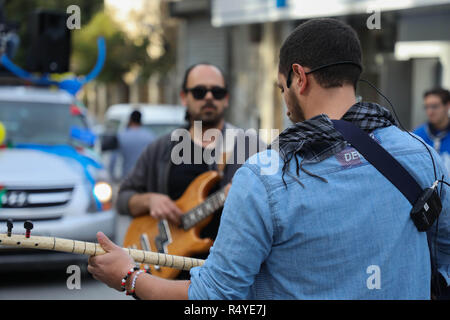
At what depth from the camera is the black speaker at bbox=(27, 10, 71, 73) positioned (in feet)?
25.3

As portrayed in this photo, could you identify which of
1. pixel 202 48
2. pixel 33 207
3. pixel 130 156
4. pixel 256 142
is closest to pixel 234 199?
pixel 256 142

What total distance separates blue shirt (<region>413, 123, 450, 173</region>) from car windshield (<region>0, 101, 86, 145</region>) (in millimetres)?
3823

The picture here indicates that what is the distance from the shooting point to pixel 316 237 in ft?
5.92

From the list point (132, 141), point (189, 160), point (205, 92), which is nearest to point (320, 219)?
point (189, 160)

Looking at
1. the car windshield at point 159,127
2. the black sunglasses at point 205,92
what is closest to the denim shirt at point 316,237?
the black sunglasses at point 205,92

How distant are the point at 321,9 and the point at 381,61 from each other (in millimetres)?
1470

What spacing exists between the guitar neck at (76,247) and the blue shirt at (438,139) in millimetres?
4097

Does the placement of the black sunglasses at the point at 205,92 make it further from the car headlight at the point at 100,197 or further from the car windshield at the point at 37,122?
the car windshield at the point at 37,122

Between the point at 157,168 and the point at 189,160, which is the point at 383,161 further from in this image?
the point at 157,168

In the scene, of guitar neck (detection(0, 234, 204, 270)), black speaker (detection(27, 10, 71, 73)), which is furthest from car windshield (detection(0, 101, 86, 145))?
guitar neck (detection(0, 234, 204, 270))

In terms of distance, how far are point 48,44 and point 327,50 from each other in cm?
624

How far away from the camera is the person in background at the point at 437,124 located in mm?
5941
